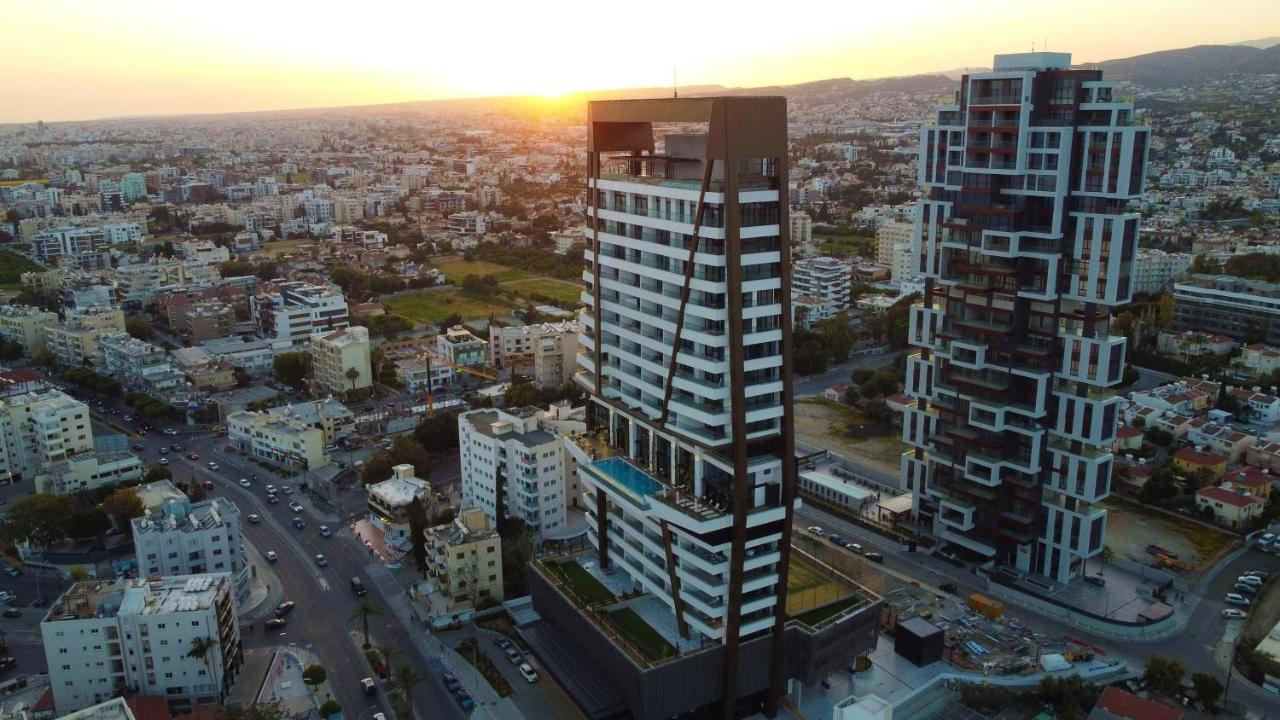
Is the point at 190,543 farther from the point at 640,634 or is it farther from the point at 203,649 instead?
the point at 640,634

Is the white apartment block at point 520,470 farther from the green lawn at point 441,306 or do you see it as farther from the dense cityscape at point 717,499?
the green lawn at point 441,306

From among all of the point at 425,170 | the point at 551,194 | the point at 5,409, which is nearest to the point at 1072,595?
the point at 5,409

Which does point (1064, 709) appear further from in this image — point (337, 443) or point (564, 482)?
point (337, 443)

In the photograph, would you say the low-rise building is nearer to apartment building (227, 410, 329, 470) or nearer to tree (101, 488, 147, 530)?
apartment building (227, 410, 329, 470)

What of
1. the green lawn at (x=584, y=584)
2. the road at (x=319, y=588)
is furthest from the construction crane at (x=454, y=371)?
the green lawn at (x=584, y=584)

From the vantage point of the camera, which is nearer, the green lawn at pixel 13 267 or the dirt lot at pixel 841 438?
the dirt lot at pixel 841 438

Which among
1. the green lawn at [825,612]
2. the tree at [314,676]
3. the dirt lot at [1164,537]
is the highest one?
the green lawn at [825,612]

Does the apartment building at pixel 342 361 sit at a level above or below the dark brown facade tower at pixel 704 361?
below

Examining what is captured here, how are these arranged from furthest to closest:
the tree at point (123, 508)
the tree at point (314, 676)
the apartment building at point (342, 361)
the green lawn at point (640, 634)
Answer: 1. the apartment building at point (342, 361)
2. the tree at point (123, 508)
3. the tree at point (314, 676)
4. the green lawn at point (640, 634)

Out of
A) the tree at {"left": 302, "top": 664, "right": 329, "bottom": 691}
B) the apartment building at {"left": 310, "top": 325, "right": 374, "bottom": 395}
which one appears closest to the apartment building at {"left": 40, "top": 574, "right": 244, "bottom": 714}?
the tree at {"left": 302, "top": 664, "right": 329, "bottom": 691}
